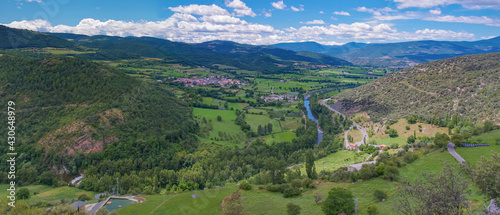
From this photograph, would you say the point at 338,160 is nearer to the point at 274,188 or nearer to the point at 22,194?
the point at 274,188

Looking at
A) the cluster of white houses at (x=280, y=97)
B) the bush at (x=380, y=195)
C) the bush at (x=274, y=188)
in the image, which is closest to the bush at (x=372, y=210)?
the bush at (x=380, y=195)

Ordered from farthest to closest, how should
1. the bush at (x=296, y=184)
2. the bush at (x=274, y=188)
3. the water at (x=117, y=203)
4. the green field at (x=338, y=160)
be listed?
the green field at (x=338, y=160), the bush at (x=274, y=188), the bush at (x=296, y=184), the water at (x=117, y=203)

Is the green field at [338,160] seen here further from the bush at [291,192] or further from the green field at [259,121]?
the green field at [259,121]

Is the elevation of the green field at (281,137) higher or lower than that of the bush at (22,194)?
higher

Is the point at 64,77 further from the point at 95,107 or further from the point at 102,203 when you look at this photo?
the point at 102,203

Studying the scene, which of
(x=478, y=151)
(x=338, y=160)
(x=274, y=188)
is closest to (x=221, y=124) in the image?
(x=338, y=160)

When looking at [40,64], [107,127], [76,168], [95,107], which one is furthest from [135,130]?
[40,64]

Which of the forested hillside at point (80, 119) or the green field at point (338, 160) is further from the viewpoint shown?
the green field at point (338, 160)

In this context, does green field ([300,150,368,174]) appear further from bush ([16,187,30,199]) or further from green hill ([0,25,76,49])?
green hill ([0,25,76,49])
